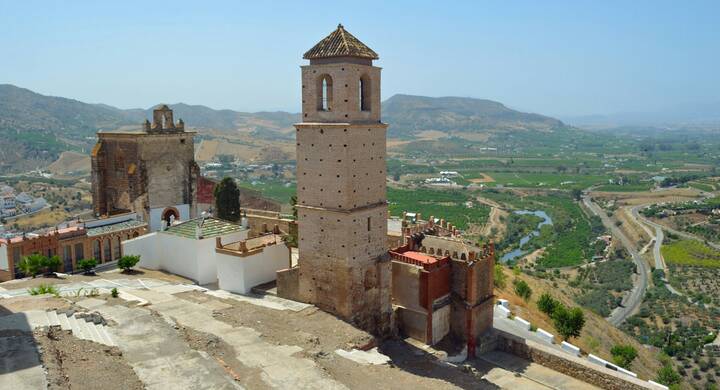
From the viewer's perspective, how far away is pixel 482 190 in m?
117

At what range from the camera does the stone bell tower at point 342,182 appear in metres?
17.0

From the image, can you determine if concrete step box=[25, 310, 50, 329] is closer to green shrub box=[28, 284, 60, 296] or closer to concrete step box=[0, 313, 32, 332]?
concrete step box=[0, 313, 32, 332]

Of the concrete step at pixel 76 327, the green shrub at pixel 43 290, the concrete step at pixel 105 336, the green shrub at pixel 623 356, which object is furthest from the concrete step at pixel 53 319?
the green shrub at pixel 623 356

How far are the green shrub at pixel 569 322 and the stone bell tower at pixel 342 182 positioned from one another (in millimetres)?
10277

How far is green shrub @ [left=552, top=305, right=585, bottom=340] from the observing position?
2469cm

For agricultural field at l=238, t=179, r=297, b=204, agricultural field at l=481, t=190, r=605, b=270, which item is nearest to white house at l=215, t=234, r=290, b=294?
agricultural field at l=481, t=190, r=605, b=270

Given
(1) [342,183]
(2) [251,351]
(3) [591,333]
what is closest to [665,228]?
(3) [591,333]

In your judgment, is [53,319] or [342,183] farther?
[342,183]

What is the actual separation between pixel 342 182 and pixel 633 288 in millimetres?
45335

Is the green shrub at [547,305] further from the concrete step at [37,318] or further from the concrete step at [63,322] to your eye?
the concrete step at [37,318]

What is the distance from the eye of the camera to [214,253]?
21234mm

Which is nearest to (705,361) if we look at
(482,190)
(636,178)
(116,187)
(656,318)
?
(656,318)

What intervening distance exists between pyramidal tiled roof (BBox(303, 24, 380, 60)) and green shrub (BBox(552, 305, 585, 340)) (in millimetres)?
14028

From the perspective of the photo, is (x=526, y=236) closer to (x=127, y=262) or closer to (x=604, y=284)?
(x=604, y=284)
